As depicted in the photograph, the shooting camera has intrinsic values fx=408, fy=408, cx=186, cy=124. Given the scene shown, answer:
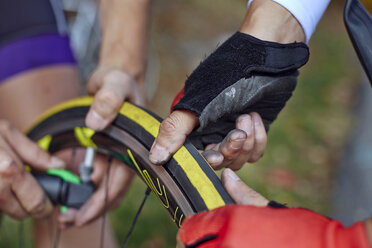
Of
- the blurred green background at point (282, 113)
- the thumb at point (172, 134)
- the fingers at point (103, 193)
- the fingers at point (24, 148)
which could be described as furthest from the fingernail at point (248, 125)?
the blurred green background at point (282, 113)

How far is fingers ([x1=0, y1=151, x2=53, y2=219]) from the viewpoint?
2.59 feet

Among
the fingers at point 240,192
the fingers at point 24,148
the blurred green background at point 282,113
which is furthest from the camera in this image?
the blurred green background at point 282,113

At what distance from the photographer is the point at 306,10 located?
718 millimetres

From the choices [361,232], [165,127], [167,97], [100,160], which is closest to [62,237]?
[100,160]

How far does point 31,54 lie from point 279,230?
1.08 m

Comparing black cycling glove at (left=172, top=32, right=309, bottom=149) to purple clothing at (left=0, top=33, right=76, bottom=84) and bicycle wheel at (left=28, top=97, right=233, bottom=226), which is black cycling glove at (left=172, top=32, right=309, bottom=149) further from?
purple clothing at (left=0, top=33, right=76, bottom=84)

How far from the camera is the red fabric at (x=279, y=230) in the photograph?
378 mm

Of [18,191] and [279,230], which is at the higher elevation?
[279,230]

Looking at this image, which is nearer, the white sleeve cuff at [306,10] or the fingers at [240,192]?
the fingers at [240,192]

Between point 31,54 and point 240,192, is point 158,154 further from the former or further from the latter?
point 31,54

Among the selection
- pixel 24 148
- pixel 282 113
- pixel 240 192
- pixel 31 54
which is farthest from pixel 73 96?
pixel 282 113

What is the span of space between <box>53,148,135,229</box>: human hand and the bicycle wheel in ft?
0.36

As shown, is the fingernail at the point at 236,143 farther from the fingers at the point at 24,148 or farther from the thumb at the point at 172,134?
the fingers at the point at 24,148

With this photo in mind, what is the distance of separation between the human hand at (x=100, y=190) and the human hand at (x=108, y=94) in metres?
0.16
